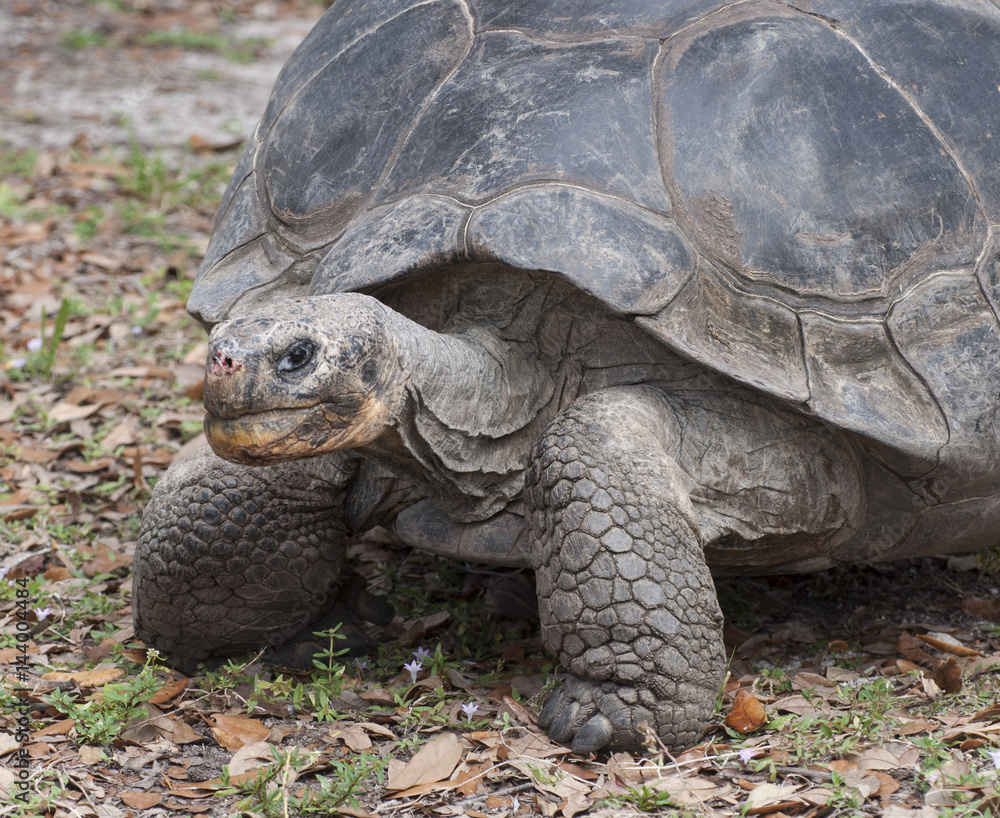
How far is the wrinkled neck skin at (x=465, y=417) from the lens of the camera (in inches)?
116

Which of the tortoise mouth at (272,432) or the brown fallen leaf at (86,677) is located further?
the brown fallen leaf at (86,677)

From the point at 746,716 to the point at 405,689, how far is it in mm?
918

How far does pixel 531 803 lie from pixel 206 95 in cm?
757

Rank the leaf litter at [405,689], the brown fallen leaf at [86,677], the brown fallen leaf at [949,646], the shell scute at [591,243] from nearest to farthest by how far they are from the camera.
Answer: the leaf litter at [405,689] < the shell scute at [591,243] < the brown fallen leaf at [86,677] < the brown fallen leaf at [949,646]

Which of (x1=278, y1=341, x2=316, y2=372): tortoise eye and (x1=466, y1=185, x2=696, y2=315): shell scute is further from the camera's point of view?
(x1=466, y1=185, x2=696, y2=315): shell scute

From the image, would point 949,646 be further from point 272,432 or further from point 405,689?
point 272,432

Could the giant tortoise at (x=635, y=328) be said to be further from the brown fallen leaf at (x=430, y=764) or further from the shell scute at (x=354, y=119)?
the brown fallen leaf at (x=430, y=764)

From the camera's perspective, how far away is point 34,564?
13.0 ft

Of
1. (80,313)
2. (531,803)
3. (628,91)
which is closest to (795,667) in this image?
(531,803)

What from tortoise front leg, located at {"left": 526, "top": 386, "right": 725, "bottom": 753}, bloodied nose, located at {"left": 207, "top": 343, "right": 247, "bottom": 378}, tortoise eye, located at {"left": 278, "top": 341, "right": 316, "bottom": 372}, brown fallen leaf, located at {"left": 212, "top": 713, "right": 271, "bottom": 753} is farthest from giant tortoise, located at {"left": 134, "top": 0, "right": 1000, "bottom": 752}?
brown fallen leaf, located at {"left": 212, "top": 713, "right": 271, "bottom": 753}

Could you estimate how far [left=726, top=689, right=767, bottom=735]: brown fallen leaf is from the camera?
2.96 metres

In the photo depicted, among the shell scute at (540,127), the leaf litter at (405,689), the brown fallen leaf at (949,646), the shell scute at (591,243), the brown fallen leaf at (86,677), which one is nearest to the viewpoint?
the leaf litter at (405,689)

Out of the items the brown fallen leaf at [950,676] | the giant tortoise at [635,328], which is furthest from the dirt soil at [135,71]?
the brown fallen leaf at [950,676]

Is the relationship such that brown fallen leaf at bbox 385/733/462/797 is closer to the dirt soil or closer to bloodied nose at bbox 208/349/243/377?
bloodied nose at bbox 208/349/243/377
